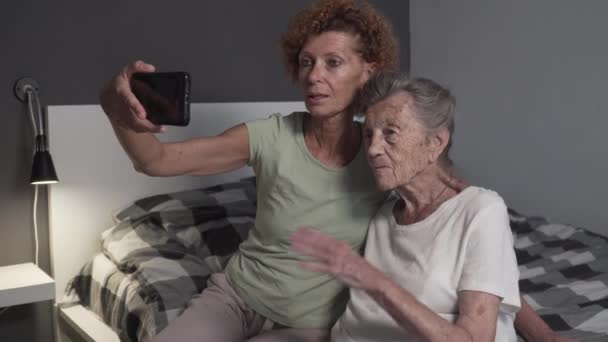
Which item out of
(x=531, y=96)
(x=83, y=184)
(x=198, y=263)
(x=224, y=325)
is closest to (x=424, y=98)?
(x=224, y=325)

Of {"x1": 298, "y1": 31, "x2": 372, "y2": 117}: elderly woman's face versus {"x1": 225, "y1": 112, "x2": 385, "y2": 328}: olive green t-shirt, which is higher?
{"x1": 298, "y1": 31, "x2": 372, "y2": 117}: elderly woman's face

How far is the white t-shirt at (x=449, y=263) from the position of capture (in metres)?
1.11

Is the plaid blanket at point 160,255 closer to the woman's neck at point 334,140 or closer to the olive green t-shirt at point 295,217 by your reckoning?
the olive green t-shirt at point 295,217

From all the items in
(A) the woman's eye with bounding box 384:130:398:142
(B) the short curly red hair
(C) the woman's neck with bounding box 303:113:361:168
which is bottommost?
(C) the woman's neck with bounding box 303:113:361:168

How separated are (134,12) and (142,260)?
97cm

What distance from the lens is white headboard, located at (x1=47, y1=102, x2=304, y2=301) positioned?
213 cm

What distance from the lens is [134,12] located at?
2314 mm

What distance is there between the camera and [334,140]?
1.50 m

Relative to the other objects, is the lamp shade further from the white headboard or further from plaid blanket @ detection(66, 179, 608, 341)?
plaid blanket @ detection(66, 179, 608, 341)

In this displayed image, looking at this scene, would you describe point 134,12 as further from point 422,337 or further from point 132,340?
point 422,337

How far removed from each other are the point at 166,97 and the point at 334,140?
514 mm

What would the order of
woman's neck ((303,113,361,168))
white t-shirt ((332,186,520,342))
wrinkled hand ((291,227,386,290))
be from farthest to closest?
woman's neck ((303,113,361,168)) < white t-shirt ((332,186,520,342)) < wrinkled hand ((291,227,386,290))

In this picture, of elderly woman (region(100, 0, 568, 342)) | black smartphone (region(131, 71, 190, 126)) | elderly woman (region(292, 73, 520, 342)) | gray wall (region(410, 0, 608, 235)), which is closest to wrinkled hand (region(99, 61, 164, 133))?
black smartphone (region(131, 71, 190, 126))

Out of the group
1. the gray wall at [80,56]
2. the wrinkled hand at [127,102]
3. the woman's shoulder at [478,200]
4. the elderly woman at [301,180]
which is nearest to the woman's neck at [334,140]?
the elderly woman at [301,180]
